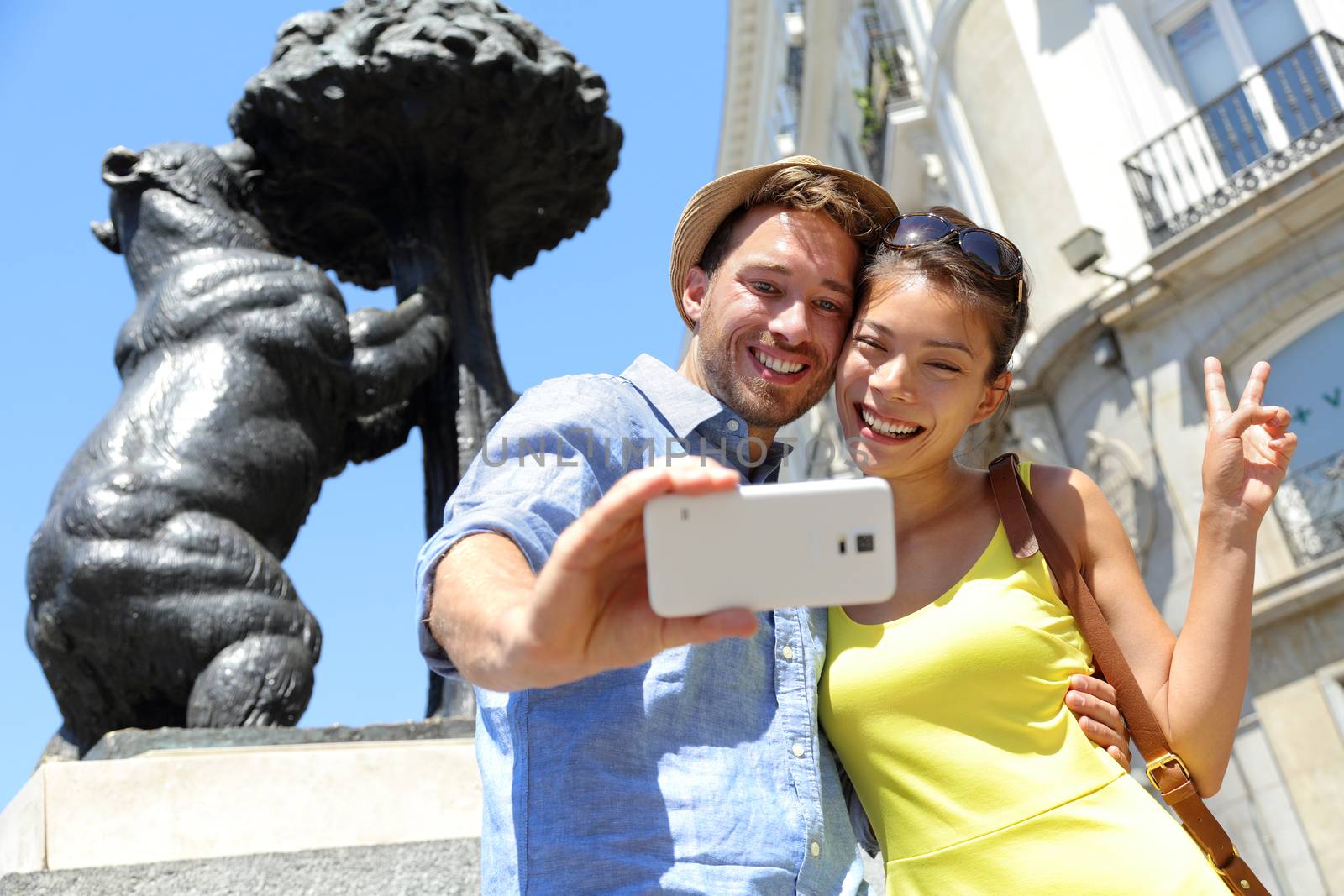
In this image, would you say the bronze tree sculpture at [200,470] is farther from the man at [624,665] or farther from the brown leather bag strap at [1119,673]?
the brown leather bag strap at [1119,673]

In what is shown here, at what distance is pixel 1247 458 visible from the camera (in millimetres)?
1937

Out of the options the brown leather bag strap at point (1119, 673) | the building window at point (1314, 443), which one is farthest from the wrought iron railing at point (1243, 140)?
the brown leather bag strap at point (1119, 673)

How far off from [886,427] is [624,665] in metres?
0.93

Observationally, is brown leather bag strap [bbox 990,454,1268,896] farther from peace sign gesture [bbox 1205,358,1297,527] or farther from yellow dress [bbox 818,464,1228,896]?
peace sign gesture [bbox 1205,358,1297,527]

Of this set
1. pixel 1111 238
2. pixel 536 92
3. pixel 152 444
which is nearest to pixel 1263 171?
pixel 1111 238

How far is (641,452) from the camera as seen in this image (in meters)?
1.83

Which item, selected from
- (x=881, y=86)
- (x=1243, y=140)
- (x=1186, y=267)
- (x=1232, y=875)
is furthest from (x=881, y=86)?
(x=1232, y=875)

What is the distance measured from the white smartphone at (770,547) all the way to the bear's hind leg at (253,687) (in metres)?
2.25

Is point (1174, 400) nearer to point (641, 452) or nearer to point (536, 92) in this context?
point (536, 92)

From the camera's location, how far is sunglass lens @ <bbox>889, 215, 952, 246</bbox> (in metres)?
2.11

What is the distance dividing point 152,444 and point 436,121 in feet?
5.78

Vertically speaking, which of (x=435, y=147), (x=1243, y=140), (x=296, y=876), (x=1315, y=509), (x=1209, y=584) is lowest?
(x=1315, y=509)

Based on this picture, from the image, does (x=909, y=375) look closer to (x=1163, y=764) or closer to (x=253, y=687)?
(x=1163, y=764)

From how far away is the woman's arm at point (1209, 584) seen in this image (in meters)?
1.85
